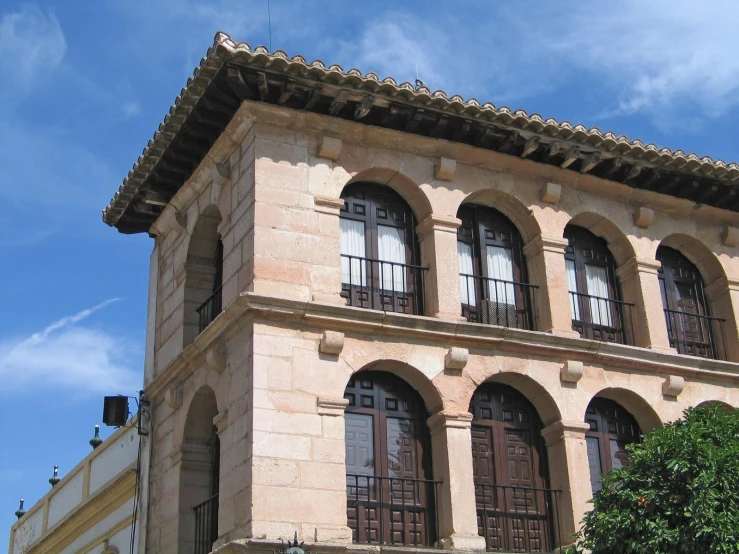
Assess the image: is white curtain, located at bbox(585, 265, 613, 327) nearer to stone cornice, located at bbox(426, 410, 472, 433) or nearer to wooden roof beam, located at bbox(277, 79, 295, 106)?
stone cornice, located at bbox(426, 410, 472, 433)

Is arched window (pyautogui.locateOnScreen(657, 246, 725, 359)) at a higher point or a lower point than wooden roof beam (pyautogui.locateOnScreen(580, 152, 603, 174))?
lower

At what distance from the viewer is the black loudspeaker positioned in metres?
19.3

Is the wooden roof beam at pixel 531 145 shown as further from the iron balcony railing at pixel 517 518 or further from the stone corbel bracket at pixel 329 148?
the iron balcony railing at pixel 517 518

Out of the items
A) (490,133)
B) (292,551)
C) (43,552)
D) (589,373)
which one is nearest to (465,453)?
(589,373)

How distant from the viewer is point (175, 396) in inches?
679

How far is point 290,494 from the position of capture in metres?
14.1

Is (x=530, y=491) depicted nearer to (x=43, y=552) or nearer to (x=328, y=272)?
(x=328, y=272)

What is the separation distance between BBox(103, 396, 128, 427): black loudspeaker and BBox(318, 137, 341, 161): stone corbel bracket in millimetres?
6280

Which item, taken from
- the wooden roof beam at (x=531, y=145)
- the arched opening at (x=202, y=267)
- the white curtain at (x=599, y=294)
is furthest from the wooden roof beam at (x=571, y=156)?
the arched opening at (x=202, y=267)

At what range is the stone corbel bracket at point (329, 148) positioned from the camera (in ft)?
53.8

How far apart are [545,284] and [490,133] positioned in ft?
8.27

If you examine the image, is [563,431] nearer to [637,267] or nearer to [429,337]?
[429,337]

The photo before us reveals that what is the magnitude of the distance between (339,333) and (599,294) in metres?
5.32

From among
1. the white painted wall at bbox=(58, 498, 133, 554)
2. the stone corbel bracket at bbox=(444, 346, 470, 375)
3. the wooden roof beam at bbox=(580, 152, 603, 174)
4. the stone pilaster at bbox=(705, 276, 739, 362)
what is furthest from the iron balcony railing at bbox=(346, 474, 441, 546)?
the stone pilaster at bbox=(705, 276, 739, 362)
